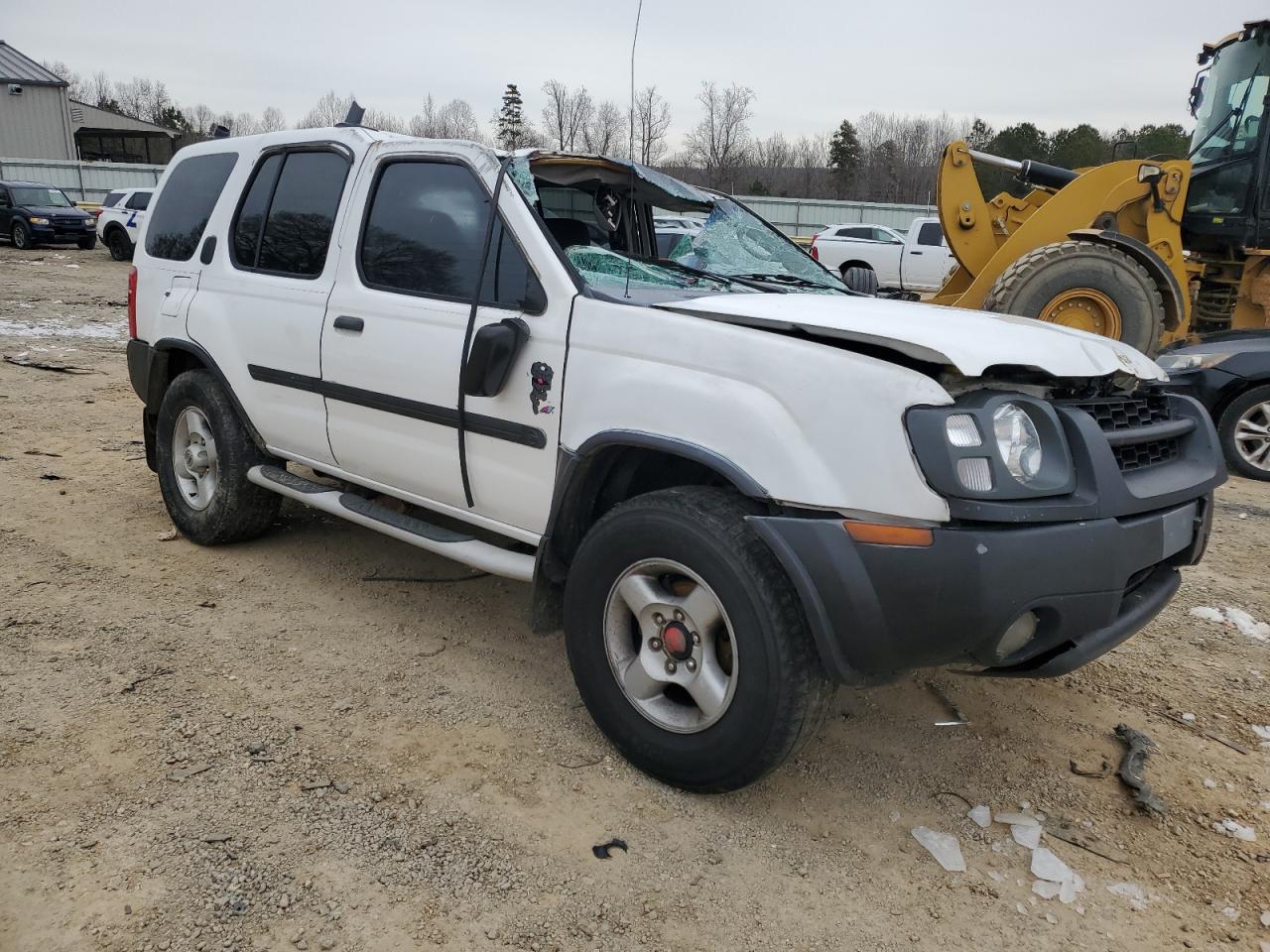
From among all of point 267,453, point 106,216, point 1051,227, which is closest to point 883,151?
point 106,216

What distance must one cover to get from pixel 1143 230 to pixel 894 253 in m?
10.5

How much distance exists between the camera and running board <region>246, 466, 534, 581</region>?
11.0 ft

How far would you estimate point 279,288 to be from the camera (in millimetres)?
4188

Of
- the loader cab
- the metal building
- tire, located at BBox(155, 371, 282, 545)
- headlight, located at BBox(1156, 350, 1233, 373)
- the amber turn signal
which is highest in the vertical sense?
the metal building

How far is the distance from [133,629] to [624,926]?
8.46ft

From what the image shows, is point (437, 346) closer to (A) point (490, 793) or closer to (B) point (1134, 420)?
(A) point (490, 793)

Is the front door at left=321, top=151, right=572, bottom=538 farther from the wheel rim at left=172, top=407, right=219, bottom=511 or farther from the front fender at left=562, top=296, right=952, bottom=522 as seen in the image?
the wheel rim at left=172, top=407, right=219, bottom=511

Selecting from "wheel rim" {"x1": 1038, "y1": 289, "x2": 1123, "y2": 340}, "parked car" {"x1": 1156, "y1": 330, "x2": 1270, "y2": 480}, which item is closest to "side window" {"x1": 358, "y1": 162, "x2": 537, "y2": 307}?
"parked car" {"x1": 1156, "y1": 330, "x2": 1270, "y2": 480}

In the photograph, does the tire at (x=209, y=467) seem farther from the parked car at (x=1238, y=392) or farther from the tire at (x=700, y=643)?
the parked car at (x=1238, y=392)

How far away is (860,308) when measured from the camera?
3.01m

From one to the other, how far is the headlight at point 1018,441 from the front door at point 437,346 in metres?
1.36

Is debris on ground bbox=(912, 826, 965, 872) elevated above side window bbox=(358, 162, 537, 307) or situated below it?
below

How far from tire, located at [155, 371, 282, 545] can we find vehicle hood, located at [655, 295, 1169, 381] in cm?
262

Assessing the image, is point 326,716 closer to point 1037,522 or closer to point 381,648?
point 381,648
